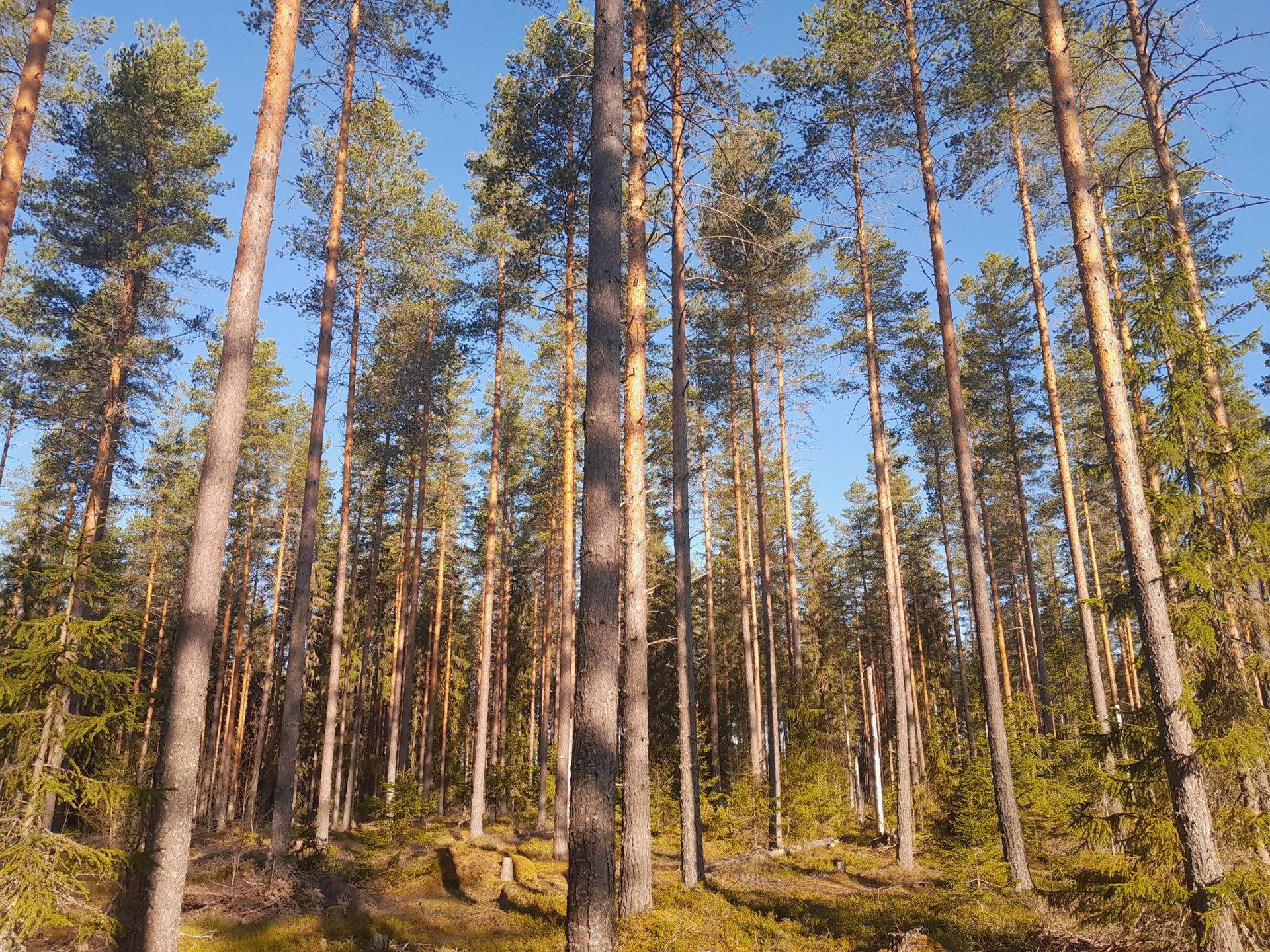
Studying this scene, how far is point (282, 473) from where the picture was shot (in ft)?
94.4

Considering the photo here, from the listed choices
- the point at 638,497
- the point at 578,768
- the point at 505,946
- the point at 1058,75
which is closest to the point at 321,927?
the point at 505,946

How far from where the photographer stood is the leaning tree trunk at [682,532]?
11312 mm

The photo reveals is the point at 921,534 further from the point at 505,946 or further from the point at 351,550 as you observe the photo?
the point at 505,946

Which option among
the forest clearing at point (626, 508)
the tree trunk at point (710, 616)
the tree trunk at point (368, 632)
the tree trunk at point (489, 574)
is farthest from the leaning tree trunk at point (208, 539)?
the tree trunk at point (368, 632)

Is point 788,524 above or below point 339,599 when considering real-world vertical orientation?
above

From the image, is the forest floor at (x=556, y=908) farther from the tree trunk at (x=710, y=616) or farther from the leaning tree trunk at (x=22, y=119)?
the leaning tree trunk at (x=22, y=119)

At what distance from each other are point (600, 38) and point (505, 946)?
11157 millimetres

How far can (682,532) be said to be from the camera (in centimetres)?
1197

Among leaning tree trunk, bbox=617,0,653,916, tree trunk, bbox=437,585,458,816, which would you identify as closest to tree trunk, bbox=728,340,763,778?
leaning tree trunk, bbox=617,0,653,916

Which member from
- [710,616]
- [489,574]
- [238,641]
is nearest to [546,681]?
[489,574]

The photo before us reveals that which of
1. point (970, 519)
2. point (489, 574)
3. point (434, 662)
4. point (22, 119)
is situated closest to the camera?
point (22, 119)

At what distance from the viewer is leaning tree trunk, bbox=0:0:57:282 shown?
33.8ft

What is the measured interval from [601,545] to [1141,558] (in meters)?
5.56

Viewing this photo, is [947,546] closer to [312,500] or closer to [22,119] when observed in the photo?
[312,500]
